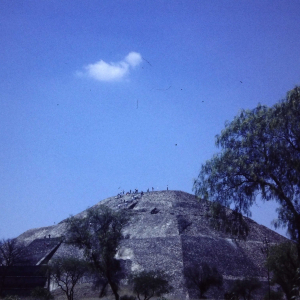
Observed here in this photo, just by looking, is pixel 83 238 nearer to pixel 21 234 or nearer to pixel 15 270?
pixel 15 270

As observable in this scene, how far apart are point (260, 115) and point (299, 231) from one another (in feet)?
20.9

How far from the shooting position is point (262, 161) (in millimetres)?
20906

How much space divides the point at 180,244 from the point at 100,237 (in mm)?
29776

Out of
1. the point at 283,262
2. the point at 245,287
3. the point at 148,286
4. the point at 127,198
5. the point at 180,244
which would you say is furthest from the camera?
the point at 127,198

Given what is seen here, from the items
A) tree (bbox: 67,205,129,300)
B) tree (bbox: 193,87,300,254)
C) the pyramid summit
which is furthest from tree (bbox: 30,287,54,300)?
tree (bbox: 193,87,300,254)

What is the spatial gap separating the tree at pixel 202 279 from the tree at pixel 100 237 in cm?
1541

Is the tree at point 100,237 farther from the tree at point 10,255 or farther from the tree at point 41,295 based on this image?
the tree at point 10,255

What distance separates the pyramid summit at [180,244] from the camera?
201 feet

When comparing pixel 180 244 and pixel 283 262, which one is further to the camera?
pixel 180 244

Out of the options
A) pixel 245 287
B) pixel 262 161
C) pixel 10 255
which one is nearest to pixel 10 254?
pixel 10 255

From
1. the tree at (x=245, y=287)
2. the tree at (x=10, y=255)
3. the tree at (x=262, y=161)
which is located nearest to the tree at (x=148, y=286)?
the tree at (x=245, y=287)

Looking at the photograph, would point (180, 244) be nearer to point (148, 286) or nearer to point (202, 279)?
point (202, 279)

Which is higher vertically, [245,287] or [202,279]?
[202,279]

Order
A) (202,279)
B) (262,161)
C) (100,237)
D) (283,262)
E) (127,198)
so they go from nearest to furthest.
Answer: (262,161)
(283,262)
(100,237)
(202,279)
(127,198)
